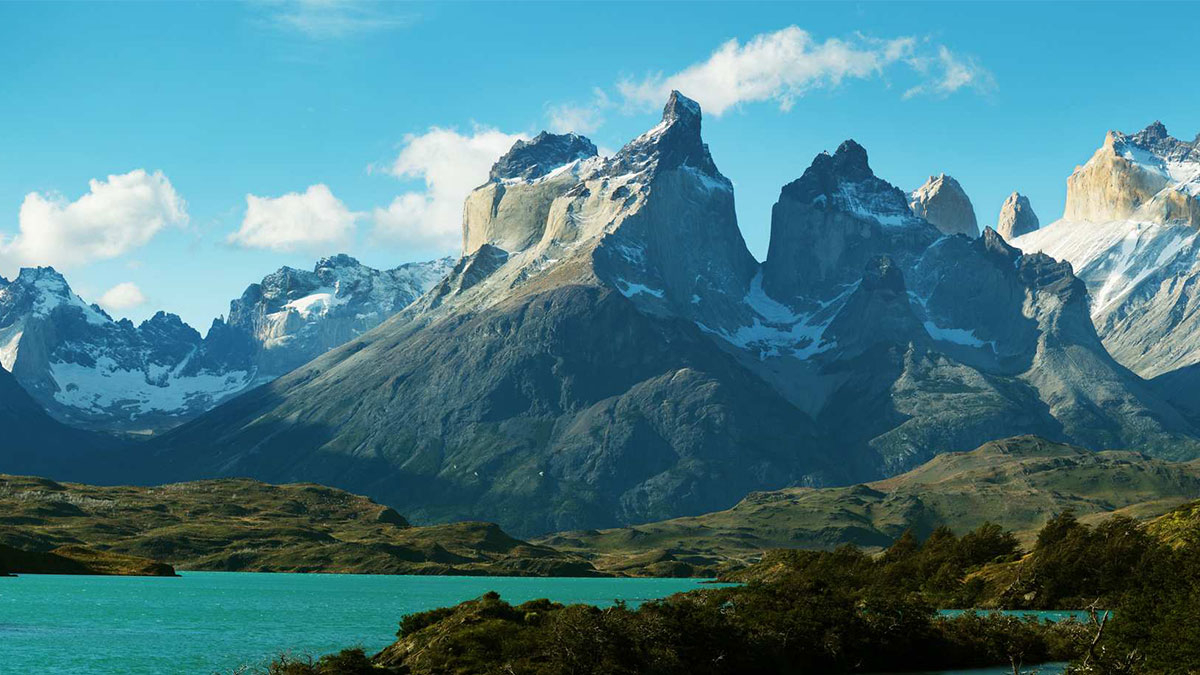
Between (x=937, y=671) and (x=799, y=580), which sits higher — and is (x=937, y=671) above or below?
below

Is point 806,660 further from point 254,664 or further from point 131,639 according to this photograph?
point 131,639

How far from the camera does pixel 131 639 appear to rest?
169375 mm

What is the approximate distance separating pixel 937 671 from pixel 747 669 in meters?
29.0

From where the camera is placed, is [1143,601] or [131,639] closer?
[1143,601]

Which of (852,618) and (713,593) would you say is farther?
(713,593)

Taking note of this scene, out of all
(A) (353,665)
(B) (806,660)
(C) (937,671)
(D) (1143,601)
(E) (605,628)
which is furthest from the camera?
(C) (937,671)

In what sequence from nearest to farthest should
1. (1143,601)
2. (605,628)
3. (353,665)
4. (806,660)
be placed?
(353,665) < (605,628) < (1143,601) < (806,660)

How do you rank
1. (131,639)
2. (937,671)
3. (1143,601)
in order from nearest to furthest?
(1143,601), (937,671), (131,639)

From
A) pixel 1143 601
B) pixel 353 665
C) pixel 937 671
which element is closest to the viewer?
pixel 353 665

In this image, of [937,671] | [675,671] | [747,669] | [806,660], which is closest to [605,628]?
[675,671]

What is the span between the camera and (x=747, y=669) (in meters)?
138

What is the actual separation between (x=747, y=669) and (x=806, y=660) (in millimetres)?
9232

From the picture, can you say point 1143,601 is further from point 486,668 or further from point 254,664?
point 254,664

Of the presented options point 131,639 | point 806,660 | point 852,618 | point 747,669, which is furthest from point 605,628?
point 131,639
